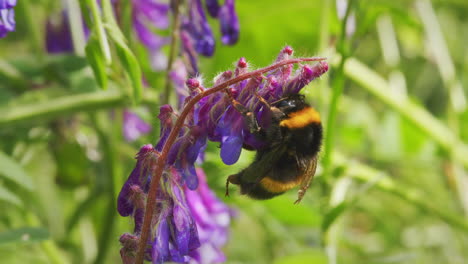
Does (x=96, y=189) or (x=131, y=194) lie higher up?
(x=131, y=194)

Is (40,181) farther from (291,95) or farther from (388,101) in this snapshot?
(291,95)

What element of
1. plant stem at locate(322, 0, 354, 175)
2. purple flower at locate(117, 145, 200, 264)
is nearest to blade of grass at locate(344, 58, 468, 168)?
plant stem at locate(322, 0, 354, 175)

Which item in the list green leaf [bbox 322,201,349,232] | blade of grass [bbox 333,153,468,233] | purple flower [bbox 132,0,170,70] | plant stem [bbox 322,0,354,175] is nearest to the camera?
green leaf [bbox 322,201,349,232]

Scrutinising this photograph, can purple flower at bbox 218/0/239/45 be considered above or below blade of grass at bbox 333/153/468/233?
above

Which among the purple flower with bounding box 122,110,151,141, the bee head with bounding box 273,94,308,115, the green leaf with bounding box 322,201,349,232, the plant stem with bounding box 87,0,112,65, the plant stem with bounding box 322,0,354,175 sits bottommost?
the purple flower with bounding box 122,110,151,141

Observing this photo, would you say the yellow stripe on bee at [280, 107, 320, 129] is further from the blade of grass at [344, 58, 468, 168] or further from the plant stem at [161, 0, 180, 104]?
the blade of grass at [344, 58, 468, 168]

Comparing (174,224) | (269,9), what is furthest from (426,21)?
(174,224)

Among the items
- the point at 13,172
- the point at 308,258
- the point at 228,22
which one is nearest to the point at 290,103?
the point at 228,22
